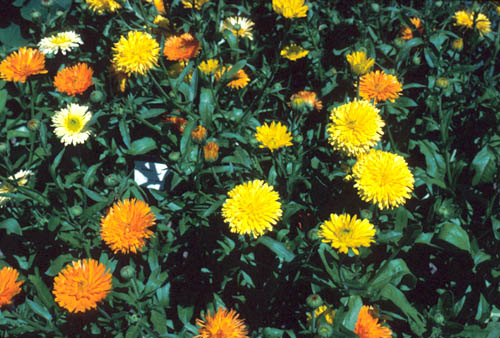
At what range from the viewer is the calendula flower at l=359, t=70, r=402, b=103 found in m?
1.83

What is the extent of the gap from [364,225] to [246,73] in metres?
1.25

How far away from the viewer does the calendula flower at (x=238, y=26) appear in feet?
7.02

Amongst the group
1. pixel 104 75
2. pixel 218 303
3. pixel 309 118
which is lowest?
pixel 218 303

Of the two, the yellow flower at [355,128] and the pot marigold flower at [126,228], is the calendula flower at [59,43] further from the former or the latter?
the yellow flower at [355,128]

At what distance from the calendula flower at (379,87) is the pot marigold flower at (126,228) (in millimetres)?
1130

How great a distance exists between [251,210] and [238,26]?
1116 millimetres

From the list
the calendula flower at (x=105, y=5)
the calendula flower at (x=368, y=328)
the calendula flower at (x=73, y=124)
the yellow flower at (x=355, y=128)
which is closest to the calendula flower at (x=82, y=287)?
the calendula flower at (x=73, y=124)

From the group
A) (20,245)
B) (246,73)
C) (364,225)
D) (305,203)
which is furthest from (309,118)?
(20,245)

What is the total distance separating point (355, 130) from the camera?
5.19 ft

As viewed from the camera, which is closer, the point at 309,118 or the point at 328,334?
the point at 328,334

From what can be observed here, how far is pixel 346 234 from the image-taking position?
138 centimetres

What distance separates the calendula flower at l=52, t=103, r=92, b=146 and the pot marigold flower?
51 centimetres

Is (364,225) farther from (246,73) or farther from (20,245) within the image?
(20,245)

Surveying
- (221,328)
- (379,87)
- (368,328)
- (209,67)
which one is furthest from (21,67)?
(368,328)
